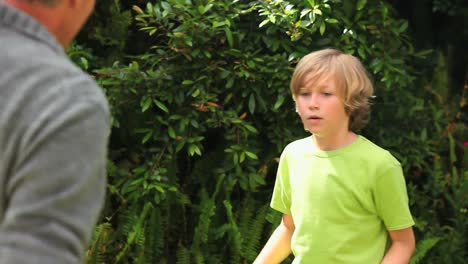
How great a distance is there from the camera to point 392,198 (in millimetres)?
3121

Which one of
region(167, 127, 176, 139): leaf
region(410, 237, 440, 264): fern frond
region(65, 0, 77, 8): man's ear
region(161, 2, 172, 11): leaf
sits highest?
region(65, 0, 77, 8): man's ear

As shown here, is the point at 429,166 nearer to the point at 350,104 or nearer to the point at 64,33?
the point at 350,104

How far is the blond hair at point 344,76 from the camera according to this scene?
332cm

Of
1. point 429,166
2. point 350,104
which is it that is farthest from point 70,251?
point 429,166

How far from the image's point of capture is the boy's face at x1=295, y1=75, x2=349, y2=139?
326 centimetres

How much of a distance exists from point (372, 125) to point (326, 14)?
0.90 m

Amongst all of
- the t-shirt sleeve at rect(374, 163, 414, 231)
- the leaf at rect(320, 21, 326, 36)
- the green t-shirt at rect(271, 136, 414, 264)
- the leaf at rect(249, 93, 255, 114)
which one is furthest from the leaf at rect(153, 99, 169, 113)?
the t-shirt sleeve at rect(374, 163, 414, 231)

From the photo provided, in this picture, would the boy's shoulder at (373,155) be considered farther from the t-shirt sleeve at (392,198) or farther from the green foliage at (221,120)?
the green foliage at (221,120)

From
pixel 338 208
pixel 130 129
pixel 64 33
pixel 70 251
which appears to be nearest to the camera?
pixel 70 251

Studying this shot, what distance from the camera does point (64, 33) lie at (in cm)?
150

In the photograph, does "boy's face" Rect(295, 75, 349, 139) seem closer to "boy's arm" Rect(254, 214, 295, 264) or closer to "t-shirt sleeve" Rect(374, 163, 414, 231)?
"t-shirt sleeve" Rect(374, 163, 414, 231)

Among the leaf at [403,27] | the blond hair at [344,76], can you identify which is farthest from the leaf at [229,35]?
the blond hair at [344,76]

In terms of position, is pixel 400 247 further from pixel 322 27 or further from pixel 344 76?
pixel 322 27

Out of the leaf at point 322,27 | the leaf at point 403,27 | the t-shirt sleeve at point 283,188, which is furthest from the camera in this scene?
the leaf at point 403,27
